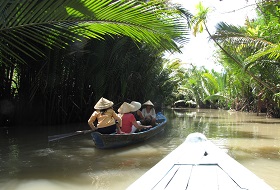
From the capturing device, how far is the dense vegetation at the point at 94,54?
3.33 metres

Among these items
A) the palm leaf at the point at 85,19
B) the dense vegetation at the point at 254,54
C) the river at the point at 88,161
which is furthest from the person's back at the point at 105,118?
the dense vegetation at the point at 254,54

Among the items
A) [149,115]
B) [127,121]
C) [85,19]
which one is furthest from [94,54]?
[85,19]

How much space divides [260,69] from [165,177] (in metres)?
15.7

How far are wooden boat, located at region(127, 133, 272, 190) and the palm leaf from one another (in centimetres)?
146

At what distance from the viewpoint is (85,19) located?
3408mm

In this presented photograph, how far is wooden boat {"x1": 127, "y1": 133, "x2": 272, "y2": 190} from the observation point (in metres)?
2.39

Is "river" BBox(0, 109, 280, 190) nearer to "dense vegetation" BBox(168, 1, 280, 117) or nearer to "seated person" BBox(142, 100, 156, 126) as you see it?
"seated person" BBox(142, 100, 156, 126)

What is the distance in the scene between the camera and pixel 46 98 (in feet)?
40.7

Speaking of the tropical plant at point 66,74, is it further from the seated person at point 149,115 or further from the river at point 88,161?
the river at point 88,161

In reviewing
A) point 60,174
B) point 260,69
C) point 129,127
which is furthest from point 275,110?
point 60,174

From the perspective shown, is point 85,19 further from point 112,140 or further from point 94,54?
point 94,54

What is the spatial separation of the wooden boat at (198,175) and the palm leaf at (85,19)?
1.46 metres

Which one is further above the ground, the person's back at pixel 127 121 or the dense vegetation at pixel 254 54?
the dense vegetation at pixel 254 54

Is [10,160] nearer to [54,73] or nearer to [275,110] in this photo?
[54,73]
